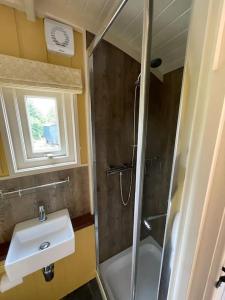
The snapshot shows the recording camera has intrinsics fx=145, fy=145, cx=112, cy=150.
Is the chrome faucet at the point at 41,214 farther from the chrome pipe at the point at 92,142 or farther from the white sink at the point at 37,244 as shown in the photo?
the chrome pipe at the point at 92,142

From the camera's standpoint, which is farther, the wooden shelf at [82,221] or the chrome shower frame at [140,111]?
the wooden shelf at [82,221]

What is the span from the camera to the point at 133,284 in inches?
41.8

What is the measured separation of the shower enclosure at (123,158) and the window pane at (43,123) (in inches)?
13.2

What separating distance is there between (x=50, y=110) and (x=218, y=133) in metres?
1.26

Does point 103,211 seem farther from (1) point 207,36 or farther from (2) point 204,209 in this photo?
(1) point 207,36

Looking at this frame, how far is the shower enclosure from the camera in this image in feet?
4.26

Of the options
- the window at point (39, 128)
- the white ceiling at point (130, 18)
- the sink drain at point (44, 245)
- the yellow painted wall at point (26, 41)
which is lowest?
the sink drain at point (44, 245)

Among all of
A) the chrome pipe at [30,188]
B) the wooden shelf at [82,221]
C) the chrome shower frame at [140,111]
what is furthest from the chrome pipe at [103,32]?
the wooden shelf at [82,221]

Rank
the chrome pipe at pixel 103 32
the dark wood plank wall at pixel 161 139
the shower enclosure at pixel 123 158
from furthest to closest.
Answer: the dark wood plank wall at pixel 161 139, the shower enclosure at pixel 123 158, the chrome pipe at pixel 103 32

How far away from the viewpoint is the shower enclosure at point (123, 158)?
1300 millimetres

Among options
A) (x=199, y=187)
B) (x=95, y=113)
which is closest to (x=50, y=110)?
(x=95, y=113)

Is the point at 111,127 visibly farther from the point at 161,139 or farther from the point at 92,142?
the point at 161,139

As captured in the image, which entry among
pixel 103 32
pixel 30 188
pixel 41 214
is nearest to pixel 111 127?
pixel 103 32

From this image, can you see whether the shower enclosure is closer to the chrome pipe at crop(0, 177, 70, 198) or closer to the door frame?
the chrome pipe at crop(0, 177, 70, 198)
